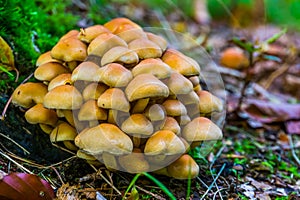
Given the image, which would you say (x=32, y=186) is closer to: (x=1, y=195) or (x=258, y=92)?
(x=1, y=195)

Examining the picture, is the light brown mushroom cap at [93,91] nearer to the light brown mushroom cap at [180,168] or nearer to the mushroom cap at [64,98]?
the mushroom cap at [64,98]

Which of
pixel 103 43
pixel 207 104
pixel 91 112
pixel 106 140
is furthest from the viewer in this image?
pixel 207 104

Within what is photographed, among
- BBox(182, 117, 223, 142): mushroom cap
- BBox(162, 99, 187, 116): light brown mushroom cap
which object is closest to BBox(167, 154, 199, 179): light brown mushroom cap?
BBox(182, 117, 223, 142): mushroom cap

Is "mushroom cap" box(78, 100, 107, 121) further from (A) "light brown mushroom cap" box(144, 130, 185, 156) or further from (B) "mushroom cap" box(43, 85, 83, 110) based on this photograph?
(A) "light brown mushroom cap" box(144, 130, 185, 156)

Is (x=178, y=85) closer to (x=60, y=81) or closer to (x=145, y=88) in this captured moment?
(x=145, y=88)

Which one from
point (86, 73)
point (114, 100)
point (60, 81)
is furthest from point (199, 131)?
point (60, 81)

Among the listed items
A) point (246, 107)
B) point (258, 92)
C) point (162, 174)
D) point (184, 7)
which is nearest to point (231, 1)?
point (184, 7)

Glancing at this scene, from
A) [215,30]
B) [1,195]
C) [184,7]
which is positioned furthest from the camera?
[184,7]
